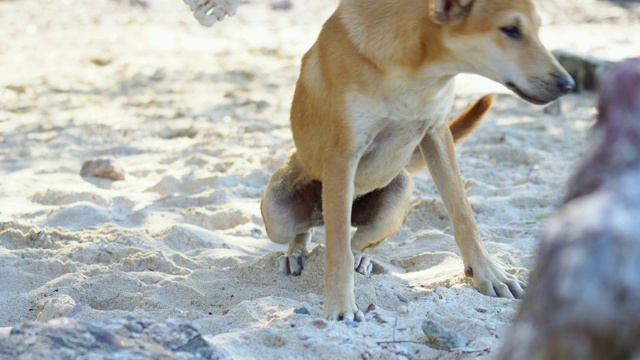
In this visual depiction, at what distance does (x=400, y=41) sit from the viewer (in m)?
3.51

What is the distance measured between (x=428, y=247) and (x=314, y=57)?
131 cm

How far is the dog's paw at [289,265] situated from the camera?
13.6 ft

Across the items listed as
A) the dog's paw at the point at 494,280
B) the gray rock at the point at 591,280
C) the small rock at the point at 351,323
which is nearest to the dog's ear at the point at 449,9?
the dog's paw at the point at 494,280

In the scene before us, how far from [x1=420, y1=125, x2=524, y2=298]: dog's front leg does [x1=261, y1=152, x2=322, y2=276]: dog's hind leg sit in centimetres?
70

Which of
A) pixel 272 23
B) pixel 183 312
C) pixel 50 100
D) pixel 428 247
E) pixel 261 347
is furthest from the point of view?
pixel 272 23

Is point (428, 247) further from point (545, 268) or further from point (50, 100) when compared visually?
point (50, 100)

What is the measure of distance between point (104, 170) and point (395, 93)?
299 centimetres

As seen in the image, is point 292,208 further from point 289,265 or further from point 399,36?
point 399,36

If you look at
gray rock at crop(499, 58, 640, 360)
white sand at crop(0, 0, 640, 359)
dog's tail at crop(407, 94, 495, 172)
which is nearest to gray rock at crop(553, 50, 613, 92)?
white sand at crop(0, 0, 640, 359)

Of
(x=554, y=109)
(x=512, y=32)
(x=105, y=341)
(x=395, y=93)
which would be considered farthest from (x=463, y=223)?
(x=554, y=109)

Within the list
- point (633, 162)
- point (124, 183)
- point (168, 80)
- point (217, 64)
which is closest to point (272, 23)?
point (217, 64)

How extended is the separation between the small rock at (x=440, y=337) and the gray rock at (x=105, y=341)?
77 centimetres

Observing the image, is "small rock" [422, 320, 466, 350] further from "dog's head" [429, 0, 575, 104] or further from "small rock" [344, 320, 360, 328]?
"dog's head" [429, 0, 575, 104]

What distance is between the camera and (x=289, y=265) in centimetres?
419
